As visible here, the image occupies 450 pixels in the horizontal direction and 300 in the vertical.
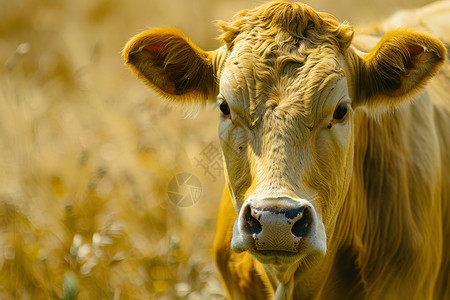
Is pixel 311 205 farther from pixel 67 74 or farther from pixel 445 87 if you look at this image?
pixel 67 74

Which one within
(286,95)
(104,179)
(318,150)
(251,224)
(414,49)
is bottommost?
(104,179)

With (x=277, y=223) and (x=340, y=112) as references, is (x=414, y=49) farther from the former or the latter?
(x=277, y=223)

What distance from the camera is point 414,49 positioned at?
422cm

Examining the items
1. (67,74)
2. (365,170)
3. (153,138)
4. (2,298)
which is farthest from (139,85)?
(365,170)

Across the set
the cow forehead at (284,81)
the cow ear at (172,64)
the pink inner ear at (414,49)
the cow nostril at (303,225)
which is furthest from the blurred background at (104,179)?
the cow nostril at (303,225)

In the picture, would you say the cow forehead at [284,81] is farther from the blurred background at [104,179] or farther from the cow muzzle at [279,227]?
the blurred background at [104,179]

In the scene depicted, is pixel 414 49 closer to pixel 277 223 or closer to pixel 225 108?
pixel 225 108

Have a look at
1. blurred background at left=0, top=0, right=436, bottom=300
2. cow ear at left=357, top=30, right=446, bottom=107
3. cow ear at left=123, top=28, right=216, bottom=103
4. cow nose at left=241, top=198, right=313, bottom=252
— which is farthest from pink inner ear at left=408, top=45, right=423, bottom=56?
cow nose at left=241, top=198, right=313, bottom=252

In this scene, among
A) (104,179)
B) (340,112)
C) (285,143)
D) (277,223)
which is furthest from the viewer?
(104,179)

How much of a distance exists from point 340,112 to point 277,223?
0.93 metres

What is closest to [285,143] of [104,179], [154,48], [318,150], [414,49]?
[318,150]

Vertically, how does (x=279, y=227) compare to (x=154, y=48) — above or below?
below

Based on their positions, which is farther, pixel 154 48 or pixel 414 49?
pixel 154 48

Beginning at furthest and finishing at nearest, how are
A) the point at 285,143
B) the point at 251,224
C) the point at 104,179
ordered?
→ the point at 104,179 → the point at 285,143 → the point at 251,224
